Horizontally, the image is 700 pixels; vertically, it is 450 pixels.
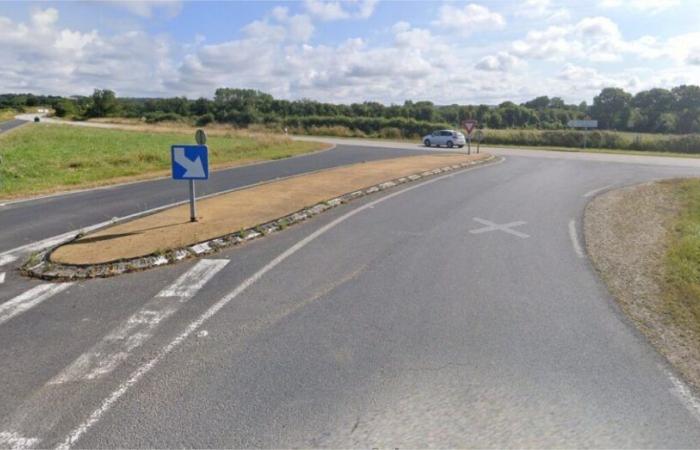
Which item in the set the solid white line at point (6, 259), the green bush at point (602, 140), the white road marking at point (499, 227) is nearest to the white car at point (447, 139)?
the green bush at point (602, 140)

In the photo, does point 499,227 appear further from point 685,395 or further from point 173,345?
point 173,345

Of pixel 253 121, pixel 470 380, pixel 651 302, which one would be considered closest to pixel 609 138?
pixel 651 302

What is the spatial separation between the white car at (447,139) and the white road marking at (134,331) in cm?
3261

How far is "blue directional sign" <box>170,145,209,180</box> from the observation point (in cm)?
780

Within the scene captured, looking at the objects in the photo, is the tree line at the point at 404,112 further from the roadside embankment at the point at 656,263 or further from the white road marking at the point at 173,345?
the white road marking at the point at 173,345

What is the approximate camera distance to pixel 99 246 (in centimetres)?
675

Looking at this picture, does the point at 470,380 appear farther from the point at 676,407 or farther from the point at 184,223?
the point at 184,223

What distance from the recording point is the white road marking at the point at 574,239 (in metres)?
6.90

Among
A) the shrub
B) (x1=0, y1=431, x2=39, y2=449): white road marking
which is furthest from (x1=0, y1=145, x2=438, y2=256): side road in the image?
the shrub

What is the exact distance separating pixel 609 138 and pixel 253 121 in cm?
5234

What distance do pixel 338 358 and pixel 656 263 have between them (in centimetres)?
514

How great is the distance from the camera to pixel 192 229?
7691mm

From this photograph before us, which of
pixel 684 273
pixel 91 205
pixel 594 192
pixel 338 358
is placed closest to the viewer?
pixel 338 358

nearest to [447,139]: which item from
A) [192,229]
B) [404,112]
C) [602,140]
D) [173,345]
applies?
[602,140]
